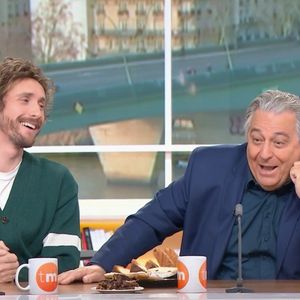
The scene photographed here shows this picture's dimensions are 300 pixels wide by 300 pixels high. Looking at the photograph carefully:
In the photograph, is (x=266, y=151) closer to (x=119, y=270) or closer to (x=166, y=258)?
(x=166, y=258)

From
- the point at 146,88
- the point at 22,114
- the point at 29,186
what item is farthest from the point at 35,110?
the point at 146,88

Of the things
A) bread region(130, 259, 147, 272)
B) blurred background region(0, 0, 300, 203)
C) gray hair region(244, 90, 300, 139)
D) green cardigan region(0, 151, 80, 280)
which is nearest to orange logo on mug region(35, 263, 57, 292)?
bread region(130, 259, 147, 272)

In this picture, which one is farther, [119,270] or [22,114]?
[22,114]

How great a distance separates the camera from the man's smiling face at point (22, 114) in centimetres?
392

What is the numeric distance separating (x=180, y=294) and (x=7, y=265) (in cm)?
68

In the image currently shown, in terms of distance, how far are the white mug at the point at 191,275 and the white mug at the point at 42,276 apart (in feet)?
1.13

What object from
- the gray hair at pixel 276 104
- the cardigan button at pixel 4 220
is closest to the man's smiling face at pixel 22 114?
the cardigan button at pixel 4 220

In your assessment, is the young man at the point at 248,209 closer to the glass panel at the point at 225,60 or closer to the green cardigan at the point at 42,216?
the green cardigan at the point at 42,216

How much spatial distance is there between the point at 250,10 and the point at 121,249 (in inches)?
148

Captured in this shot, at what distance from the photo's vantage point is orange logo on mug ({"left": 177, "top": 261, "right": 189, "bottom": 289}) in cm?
320

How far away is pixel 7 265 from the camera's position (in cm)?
357

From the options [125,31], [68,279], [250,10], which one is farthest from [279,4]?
[68,279]

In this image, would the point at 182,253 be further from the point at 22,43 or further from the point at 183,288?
the point at 22,43

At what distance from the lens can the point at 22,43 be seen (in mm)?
7223
